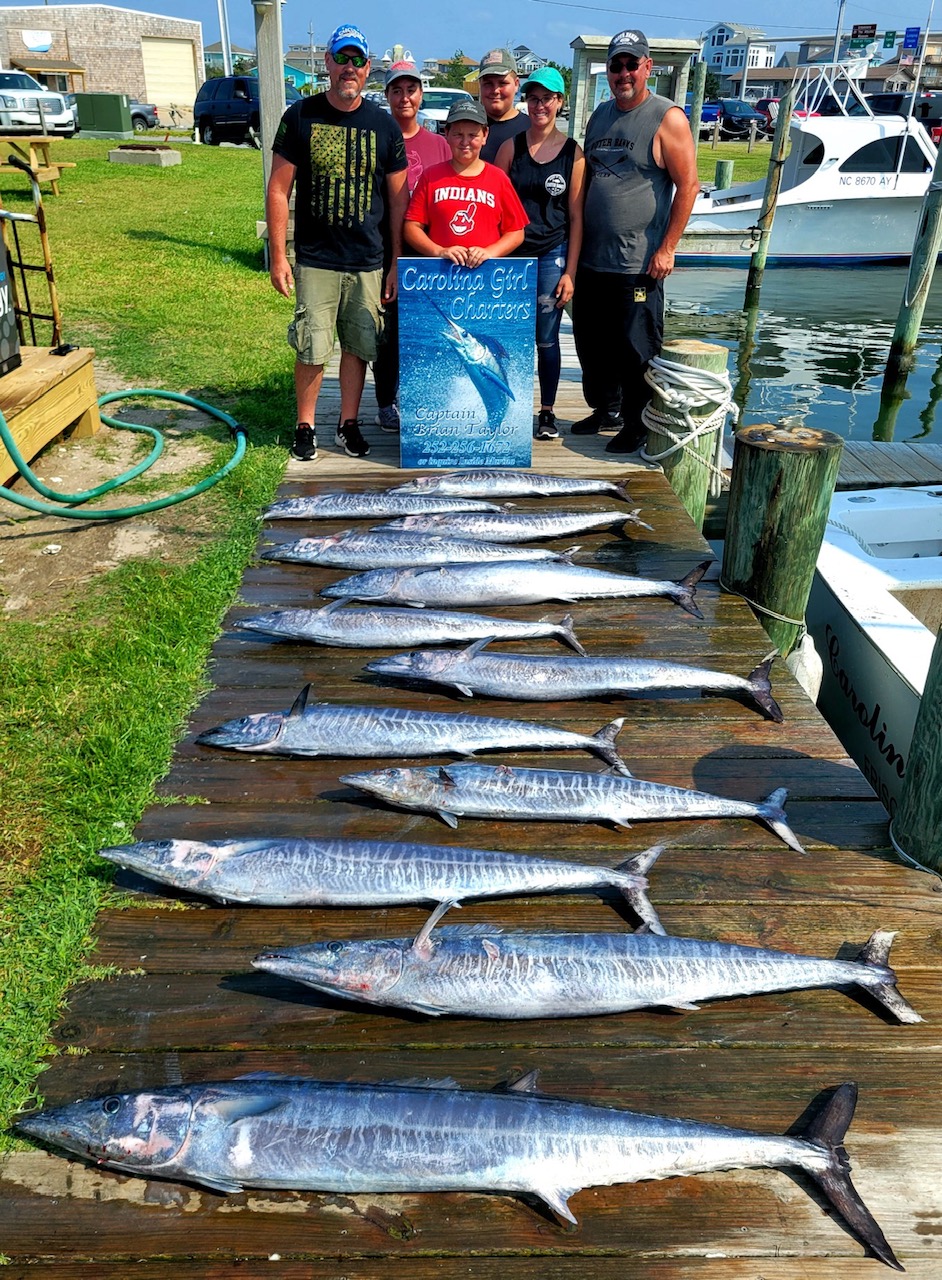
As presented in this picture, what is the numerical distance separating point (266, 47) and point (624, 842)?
12172 millimetres

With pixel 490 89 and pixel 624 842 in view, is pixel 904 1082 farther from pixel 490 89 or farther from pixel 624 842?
pixel 490 89

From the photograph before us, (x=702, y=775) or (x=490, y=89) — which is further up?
(x=490, y=89)

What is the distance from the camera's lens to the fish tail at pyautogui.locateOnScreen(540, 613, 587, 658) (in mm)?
4449

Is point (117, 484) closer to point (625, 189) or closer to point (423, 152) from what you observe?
point (423, 152)

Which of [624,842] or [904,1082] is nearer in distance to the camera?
[904,1082]

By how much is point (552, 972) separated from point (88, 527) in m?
4.74

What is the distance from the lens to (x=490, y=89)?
6.07 m

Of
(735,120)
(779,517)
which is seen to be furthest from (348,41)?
(735,120)

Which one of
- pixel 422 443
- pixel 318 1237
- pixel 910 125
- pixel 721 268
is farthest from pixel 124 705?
pixel 910 125

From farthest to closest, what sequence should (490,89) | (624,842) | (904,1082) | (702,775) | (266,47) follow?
1. (266,47)
2. (490,89)
3. (702,775)
4. (624,842)
5. (904,1082)

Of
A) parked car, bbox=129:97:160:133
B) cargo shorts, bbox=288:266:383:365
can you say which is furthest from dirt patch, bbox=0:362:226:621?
parked car, bbox=129:97:160:133

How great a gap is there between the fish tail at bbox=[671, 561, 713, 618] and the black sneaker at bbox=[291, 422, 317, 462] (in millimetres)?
2928

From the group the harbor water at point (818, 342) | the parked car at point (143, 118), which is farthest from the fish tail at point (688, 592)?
the parked car at point (143, 118)

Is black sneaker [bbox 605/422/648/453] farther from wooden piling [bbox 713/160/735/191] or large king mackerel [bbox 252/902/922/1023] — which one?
wooden piling [bbox 713/160/735/191]
